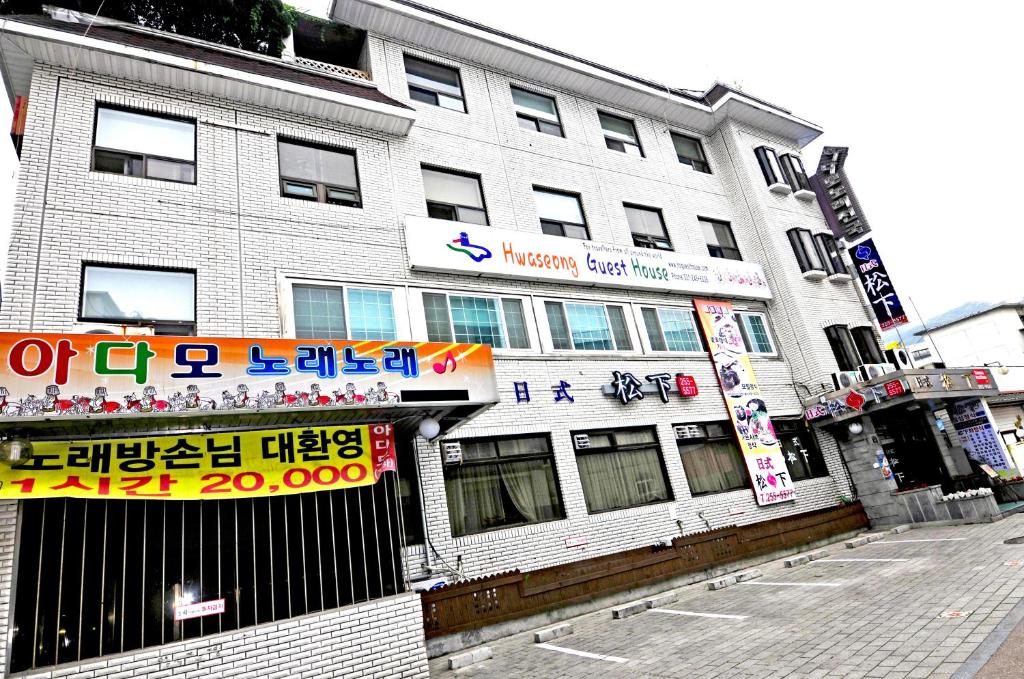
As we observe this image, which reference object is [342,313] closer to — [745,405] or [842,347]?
[745,405]

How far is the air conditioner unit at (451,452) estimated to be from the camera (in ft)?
35.1

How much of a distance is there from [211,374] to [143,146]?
274 inches

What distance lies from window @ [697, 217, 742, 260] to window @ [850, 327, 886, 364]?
4.90 metres

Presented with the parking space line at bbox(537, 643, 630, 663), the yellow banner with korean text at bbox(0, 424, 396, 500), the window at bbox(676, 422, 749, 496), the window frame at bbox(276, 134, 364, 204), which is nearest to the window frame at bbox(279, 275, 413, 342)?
the window frame at bbox(276, 134, 364, 204)

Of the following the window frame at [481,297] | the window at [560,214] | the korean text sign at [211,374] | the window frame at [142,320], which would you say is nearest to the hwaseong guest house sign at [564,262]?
the window frame at [481,297]

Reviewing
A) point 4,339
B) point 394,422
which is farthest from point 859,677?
point 4,339

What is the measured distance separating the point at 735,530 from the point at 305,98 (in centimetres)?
1391

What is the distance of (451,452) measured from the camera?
35.2 feet

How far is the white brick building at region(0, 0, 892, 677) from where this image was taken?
9.46 m

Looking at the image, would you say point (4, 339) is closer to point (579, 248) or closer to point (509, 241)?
point (509, 241)

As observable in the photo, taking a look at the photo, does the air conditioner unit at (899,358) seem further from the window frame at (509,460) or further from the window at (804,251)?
the window frame at (509,460)

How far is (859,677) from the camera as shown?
520cm

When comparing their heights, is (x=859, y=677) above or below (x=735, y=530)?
below

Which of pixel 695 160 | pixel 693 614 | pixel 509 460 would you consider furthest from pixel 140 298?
pixel 695 160
